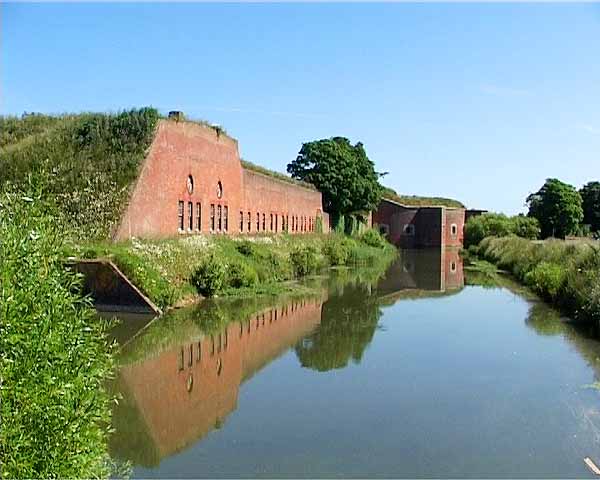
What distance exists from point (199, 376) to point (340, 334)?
5.04 meters

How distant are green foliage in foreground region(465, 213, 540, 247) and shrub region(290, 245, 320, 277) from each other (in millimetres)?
28098

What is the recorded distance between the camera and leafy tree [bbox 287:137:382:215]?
159 ft

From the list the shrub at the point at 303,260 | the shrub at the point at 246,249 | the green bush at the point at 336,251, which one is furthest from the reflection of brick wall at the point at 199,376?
the green bush at the point at 336,251

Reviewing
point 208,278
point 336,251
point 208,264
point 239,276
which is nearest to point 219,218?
point 239,276

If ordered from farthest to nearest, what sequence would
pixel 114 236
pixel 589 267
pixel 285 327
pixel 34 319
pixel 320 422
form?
pixel 114 236 → pixel 589 267 → pixel 285 327 → pixel 320 422 → pixel 34 319

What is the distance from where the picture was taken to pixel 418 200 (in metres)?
74.2

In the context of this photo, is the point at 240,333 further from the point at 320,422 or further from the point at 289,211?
the point at 289,211

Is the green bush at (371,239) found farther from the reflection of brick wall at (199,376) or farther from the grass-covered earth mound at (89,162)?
the reflection of brick wall at (199,376)

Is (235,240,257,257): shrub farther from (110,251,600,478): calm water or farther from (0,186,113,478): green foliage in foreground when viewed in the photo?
(0,186,113,478): green foliage in foreground

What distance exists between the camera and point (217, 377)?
1117cm

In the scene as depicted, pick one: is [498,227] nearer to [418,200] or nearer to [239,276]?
[418,200]

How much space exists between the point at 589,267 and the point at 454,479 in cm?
1295

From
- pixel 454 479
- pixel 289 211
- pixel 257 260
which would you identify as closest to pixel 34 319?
pixel 454 479

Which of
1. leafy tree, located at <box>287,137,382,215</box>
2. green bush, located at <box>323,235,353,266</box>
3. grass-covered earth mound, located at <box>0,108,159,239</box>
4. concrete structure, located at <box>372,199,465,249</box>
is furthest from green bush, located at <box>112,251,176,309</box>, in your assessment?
concrete structure, located at <box>372,199,465,249</box>
